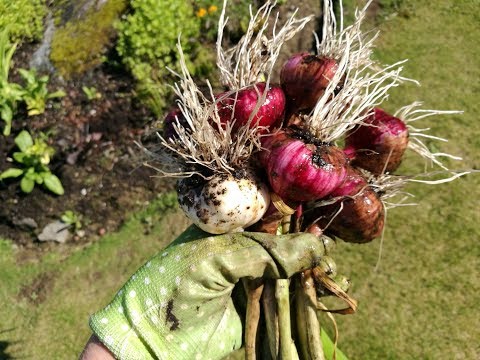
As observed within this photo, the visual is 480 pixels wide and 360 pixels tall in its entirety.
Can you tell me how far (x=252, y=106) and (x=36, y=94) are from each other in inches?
107

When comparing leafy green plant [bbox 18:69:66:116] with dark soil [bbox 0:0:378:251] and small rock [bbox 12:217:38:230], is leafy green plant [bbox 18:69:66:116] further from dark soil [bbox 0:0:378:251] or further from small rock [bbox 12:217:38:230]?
small rock [bbox 12:217:38:230]

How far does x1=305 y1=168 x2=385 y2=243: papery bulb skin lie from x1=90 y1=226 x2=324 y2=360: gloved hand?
0.27 ft

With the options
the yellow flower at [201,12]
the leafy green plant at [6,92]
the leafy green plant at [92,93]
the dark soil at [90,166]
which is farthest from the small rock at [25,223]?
the yellow flower at [201,12]

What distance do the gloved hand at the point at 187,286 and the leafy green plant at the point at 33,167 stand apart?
2127 mm

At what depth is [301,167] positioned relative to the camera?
114 centimetres

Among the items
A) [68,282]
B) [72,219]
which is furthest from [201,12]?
[68,282]

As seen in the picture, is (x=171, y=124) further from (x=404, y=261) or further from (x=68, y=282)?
(x=68, y=282)


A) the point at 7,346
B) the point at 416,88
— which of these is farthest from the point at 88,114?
the point at 416,88

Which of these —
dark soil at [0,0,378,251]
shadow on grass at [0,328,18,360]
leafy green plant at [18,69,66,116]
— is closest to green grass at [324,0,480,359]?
dark soil at [0,0,378,251]

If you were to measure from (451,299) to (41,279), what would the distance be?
7.87 ft

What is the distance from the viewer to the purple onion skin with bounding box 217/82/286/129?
1216 millimetres

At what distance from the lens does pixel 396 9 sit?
352 centimetres

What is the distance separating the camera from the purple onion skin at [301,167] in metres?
1.15

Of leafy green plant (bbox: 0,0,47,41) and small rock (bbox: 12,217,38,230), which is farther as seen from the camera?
leafy green plant (bbox: 0,0,47,41)
